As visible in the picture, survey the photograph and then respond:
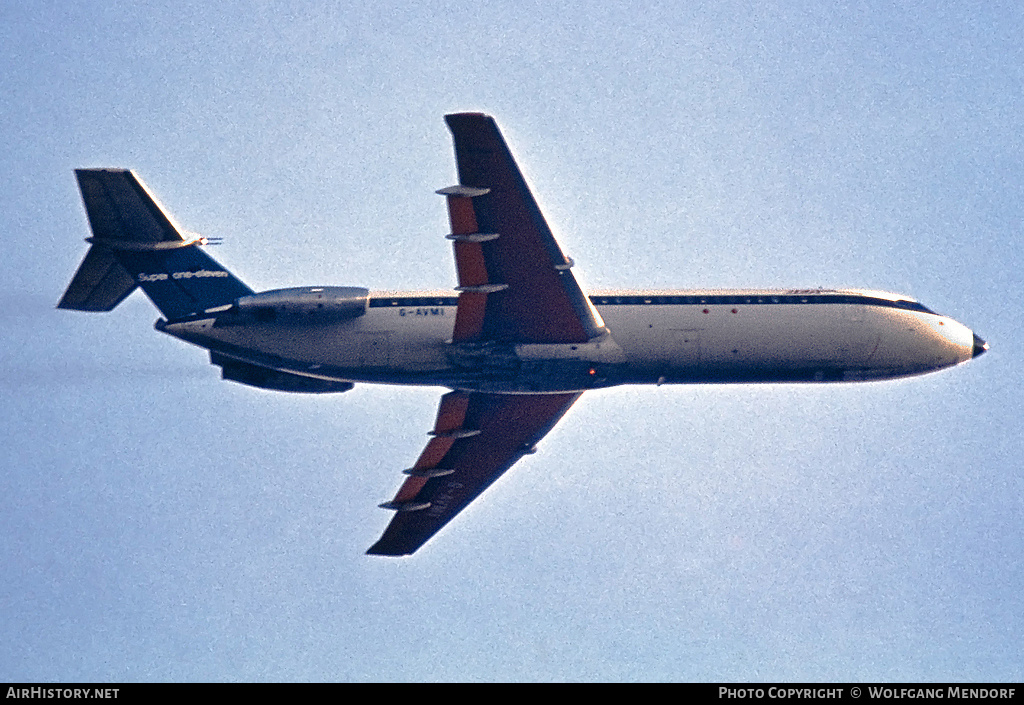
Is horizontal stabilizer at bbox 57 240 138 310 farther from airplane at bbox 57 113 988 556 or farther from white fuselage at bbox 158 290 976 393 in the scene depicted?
white fuselage at bbox 158 290 976 393

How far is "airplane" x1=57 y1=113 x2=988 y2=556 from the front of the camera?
169ft

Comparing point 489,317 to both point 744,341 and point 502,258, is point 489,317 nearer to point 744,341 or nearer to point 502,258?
point 502,258

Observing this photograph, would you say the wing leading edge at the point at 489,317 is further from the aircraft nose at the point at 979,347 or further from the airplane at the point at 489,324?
the aircraft nose at the point at 979,347

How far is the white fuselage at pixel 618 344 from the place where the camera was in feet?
174

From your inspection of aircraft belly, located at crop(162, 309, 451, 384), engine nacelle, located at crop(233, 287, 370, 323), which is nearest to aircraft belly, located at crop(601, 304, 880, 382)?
aircraft belly, located at crop(162, 309, 451, 384)

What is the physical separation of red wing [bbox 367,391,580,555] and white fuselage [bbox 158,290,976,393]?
300cm

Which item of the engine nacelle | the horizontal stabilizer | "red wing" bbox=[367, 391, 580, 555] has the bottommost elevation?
"red wing" bbox=[367, 391, 580, 555]

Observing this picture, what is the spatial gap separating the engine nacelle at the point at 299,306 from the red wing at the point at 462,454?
6430mm

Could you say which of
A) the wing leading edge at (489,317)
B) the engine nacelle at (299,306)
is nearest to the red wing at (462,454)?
the wing leading edge at (489,317)

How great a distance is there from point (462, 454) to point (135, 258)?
50.6ft

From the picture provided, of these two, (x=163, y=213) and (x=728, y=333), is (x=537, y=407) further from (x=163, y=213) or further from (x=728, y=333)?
(x=163, y=213)

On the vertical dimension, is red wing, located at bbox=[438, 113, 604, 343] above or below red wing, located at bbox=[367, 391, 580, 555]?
above

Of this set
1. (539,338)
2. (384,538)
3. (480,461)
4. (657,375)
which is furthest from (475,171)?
(384,538)
